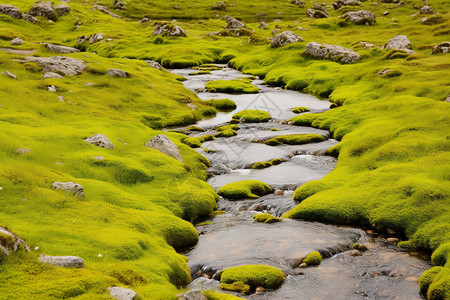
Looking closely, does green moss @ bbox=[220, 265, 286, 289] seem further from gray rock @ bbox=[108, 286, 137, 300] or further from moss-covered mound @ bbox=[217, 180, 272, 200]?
moss-covered mound @ bbox=[217, 180, 272, 200]

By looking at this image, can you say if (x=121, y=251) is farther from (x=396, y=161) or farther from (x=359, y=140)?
(x=359, y=140)

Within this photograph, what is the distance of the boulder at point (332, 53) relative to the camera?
253 feet

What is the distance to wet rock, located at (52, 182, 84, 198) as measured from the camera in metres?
21.9

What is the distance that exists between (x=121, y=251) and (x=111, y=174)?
1097 centimetres

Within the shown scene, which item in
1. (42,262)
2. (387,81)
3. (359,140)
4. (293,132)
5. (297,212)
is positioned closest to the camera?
(42,262)

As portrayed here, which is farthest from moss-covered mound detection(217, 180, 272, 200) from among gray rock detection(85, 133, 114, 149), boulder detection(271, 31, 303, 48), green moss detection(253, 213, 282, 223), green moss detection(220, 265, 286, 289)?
boulder detection(271, 31, 303, 48)

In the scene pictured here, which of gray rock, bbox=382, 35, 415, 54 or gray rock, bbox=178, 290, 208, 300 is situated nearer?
gray rock, bbox=178, 290, 208, 300

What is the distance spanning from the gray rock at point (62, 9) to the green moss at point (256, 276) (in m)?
158

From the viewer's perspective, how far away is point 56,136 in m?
31.7

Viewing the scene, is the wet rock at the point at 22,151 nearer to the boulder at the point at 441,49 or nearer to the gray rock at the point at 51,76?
the gray rock at the point at 51,76

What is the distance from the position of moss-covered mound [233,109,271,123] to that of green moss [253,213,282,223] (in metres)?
29.0

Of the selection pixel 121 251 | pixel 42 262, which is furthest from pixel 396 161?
pixel 42 262

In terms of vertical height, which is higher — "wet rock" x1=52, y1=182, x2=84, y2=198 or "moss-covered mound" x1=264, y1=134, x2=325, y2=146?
"wet rock" x1=52, y1=182, x2=84, y2=198

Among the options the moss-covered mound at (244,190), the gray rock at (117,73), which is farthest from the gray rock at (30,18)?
the moss-covered mound at (244,190)
